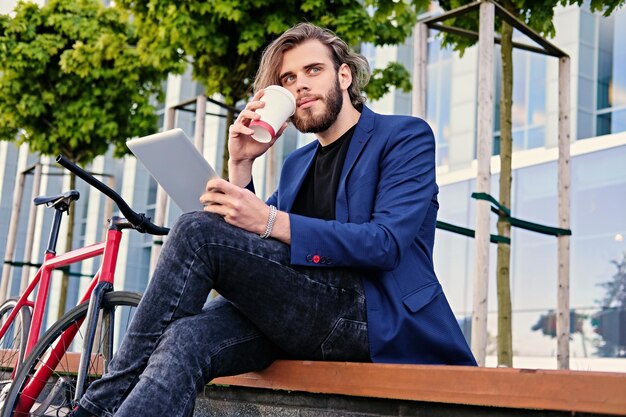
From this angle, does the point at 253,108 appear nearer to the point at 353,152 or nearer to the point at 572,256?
the point at 353,152

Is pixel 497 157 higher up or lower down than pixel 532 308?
higher up

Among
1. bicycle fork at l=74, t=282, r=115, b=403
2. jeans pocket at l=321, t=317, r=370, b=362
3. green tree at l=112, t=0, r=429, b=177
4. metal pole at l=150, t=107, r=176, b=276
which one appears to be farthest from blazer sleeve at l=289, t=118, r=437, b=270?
metal pole at l=150, t=107, r=176, b=276

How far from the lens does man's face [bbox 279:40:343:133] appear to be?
3201mm

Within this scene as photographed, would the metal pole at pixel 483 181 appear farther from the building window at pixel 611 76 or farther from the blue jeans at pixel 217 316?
the building window at pixel 611 76

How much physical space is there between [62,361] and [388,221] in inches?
71.0

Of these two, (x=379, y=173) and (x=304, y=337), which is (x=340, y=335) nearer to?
(x=304, y=337)

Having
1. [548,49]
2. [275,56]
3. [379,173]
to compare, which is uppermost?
[548,49]

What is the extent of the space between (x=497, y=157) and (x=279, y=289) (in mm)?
9509

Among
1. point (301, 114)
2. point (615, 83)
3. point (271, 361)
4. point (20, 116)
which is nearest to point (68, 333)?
point (271, 361)

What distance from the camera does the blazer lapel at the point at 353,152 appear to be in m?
2.99

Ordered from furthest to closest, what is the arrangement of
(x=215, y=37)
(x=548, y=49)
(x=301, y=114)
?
1. (x=215, y=37)
2. (x=548, y=49)
3. (x=301, y=114)

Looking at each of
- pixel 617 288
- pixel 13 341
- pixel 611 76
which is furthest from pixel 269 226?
pixel 611 76

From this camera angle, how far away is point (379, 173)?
300cm

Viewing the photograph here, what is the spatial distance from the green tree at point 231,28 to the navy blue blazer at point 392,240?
4244mm
